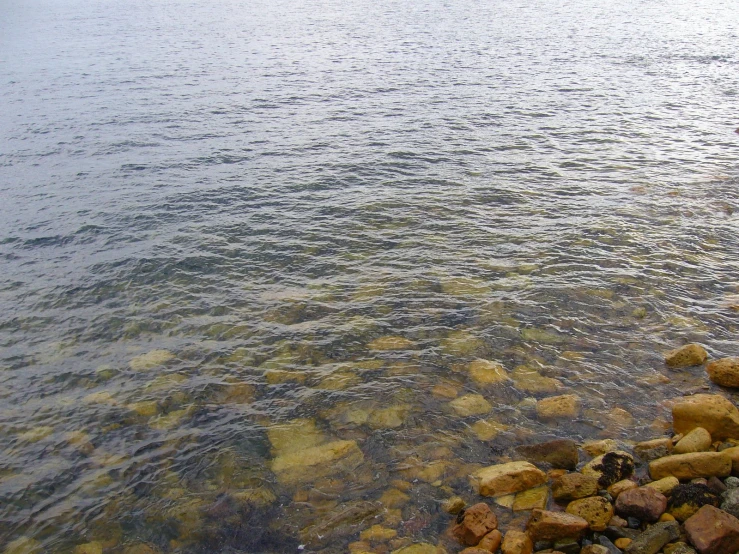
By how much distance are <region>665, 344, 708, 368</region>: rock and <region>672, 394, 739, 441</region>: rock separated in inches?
67.9

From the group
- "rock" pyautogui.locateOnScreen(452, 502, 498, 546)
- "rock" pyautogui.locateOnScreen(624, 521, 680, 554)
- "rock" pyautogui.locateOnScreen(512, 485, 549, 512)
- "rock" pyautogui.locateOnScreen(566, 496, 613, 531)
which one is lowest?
"rock" pyautogui.locateOnScreen(512, 485, 549, 512)

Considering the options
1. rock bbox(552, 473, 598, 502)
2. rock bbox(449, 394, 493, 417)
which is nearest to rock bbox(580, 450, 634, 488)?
rock bbox(552, 473, 598, 502)

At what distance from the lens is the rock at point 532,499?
28.1 ft

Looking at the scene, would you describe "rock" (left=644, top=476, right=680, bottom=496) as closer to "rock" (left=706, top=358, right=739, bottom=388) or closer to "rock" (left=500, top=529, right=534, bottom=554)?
"rock" (left=500, top=529, right=534, bottom=554)

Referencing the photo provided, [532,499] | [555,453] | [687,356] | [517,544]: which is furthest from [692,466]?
[687,356]

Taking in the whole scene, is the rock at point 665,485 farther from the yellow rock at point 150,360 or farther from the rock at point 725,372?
the yellow rock at point 150,360

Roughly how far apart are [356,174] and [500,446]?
13.6m

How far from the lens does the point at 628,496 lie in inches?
316

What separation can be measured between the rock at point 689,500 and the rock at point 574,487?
3.32 ft

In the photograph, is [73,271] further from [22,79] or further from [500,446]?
[22,79]

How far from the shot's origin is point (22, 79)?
123 ft

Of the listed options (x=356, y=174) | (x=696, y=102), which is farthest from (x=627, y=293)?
(x=696, y=102)

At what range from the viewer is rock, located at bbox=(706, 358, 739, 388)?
1060 cm

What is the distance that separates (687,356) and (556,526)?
18.3 ft
